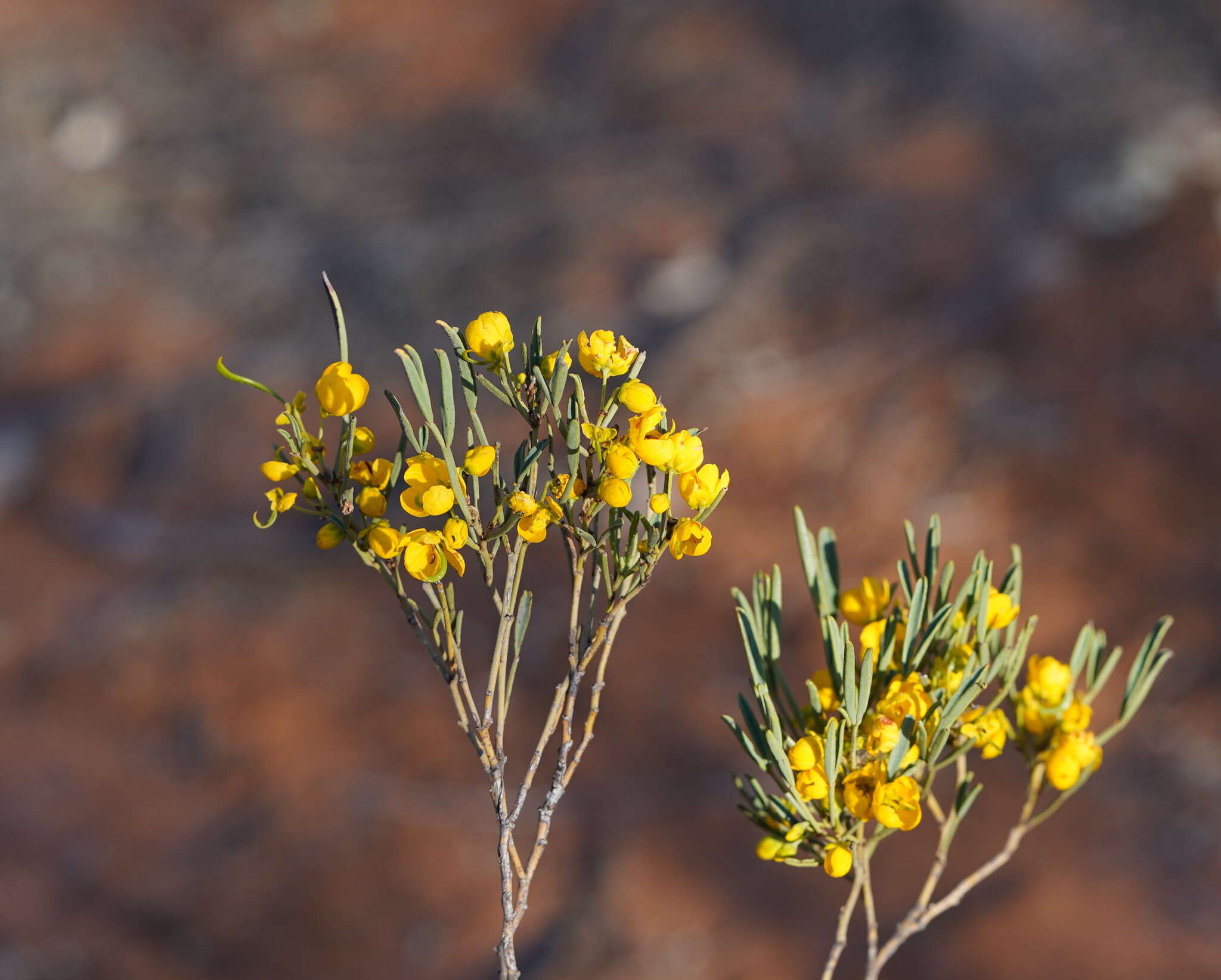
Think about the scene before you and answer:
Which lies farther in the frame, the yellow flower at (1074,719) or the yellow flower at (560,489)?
the yellow flower at (1074,719)

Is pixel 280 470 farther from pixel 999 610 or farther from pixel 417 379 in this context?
pixel 999 610

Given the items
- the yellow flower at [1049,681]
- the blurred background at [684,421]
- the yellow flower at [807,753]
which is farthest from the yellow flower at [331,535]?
the blurred background at [684,421]

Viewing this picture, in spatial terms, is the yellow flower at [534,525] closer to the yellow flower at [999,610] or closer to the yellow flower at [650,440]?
the yellow flower at [650,440]

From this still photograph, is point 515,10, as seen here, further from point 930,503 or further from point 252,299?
point 930,503

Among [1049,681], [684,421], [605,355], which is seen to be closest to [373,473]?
[605,355]

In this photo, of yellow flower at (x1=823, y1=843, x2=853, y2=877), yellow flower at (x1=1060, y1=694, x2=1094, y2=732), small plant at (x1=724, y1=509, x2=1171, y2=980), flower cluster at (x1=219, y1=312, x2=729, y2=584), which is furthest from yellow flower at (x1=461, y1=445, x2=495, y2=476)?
yellow flower at (x1=1060, y1=694, x2=1094, y2=732)
